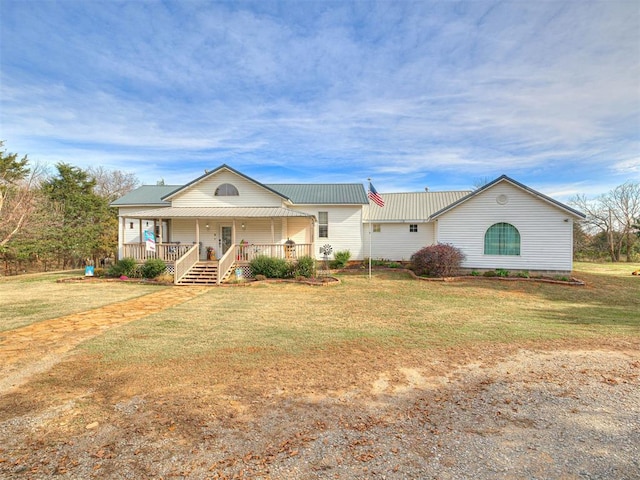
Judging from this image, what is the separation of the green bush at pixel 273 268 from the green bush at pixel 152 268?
14.8 ft

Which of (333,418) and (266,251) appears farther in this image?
(266,251)

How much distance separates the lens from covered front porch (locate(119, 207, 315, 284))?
16969 mm

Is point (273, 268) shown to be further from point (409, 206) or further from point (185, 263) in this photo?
point (409, 206)

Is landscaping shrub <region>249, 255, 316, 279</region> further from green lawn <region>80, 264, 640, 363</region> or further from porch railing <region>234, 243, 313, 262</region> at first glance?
green lawn <region>80, 264, 640, 363</region>

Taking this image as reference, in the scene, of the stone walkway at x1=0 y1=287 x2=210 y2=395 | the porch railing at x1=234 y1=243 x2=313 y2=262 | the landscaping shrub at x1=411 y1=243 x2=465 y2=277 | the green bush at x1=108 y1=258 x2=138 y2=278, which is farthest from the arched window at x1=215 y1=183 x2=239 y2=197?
the landscaping shrub at x1=411 y1=243 x2=465 y2=277

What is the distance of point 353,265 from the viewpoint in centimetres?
2134

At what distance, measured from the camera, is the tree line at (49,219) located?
72.2 feet

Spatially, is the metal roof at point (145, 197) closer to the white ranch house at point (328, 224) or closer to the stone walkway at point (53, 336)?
the white ranch house at point (328, 224)

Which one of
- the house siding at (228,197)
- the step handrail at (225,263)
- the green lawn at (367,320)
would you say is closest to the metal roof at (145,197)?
the house siding at (228,197)

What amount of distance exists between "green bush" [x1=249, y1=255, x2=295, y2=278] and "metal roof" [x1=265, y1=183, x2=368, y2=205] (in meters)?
6.67

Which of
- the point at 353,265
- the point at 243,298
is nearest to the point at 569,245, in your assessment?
the point at 353,265

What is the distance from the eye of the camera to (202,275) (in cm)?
1608

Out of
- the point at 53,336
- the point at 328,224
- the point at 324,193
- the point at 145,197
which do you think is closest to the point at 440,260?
the point at 328,224

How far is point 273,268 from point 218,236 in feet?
18.9
